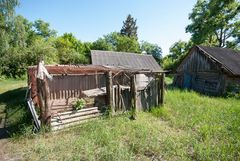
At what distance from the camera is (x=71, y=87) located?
10422 millimetres

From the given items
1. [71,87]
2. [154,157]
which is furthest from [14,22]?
[154,157]

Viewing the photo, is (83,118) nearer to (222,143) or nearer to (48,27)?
(222,143)

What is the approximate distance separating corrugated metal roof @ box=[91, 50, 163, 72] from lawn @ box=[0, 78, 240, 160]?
11.8m

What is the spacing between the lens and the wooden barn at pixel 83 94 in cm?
650

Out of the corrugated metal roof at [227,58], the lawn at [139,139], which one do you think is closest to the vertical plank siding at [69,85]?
the lawn at [139,139]

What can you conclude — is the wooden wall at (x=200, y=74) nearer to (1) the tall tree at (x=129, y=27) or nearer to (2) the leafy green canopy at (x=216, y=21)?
(2) the leafy green canopy at (x=216, y=21)

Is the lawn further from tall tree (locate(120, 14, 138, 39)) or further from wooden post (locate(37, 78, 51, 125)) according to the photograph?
tall tree (locate(120, 14, 138, 39))

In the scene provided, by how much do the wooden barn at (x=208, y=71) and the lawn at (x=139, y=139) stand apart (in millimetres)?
8390

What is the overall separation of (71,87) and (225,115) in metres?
7.59

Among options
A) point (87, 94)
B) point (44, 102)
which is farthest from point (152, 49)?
point (44, 102)

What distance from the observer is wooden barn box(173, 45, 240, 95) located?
1579cm

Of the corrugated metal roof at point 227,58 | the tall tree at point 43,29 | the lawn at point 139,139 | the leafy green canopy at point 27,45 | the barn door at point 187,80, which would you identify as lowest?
the lawn at point 139,139

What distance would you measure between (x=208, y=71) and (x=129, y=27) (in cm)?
3924

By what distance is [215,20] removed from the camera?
2786 centimetres
